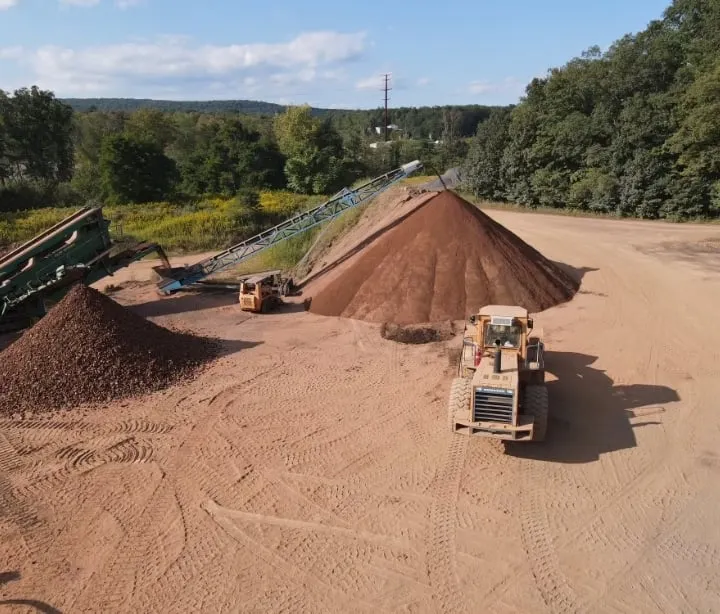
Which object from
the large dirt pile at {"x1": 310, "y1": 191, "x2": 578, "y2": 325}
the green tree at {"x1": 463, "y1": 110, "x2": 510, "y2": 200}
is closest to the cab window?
the large dirt pile at {"x1": 310, "y1": 191, "x2": 578, "y2": 325}

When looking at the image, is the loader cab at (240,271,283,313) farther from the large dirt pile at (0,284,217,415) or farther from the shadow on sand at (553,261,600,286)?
the shadow on sand at (553,261,600,286)

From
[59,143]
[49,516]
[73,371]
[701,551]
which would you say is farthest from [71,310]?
[59,143]

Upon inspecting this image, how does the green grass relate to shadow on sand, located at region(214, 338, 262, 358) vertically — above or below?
above

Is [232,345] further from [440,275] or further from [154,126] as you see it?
[154,126]

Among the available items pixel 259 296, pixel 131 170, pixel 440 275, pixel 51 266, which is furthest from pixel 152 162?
pixel 440 275

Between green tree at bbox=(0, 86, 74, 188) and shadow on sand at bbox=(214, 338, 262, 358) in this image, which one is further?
green tree at bbox=(0, 86, 74, 188)

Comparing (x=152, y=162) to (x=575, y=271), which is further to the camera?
(x=152, y=162)

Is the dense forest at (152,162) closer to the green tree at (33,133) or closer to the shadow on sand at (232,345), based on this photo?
the green tree at (33,133)
